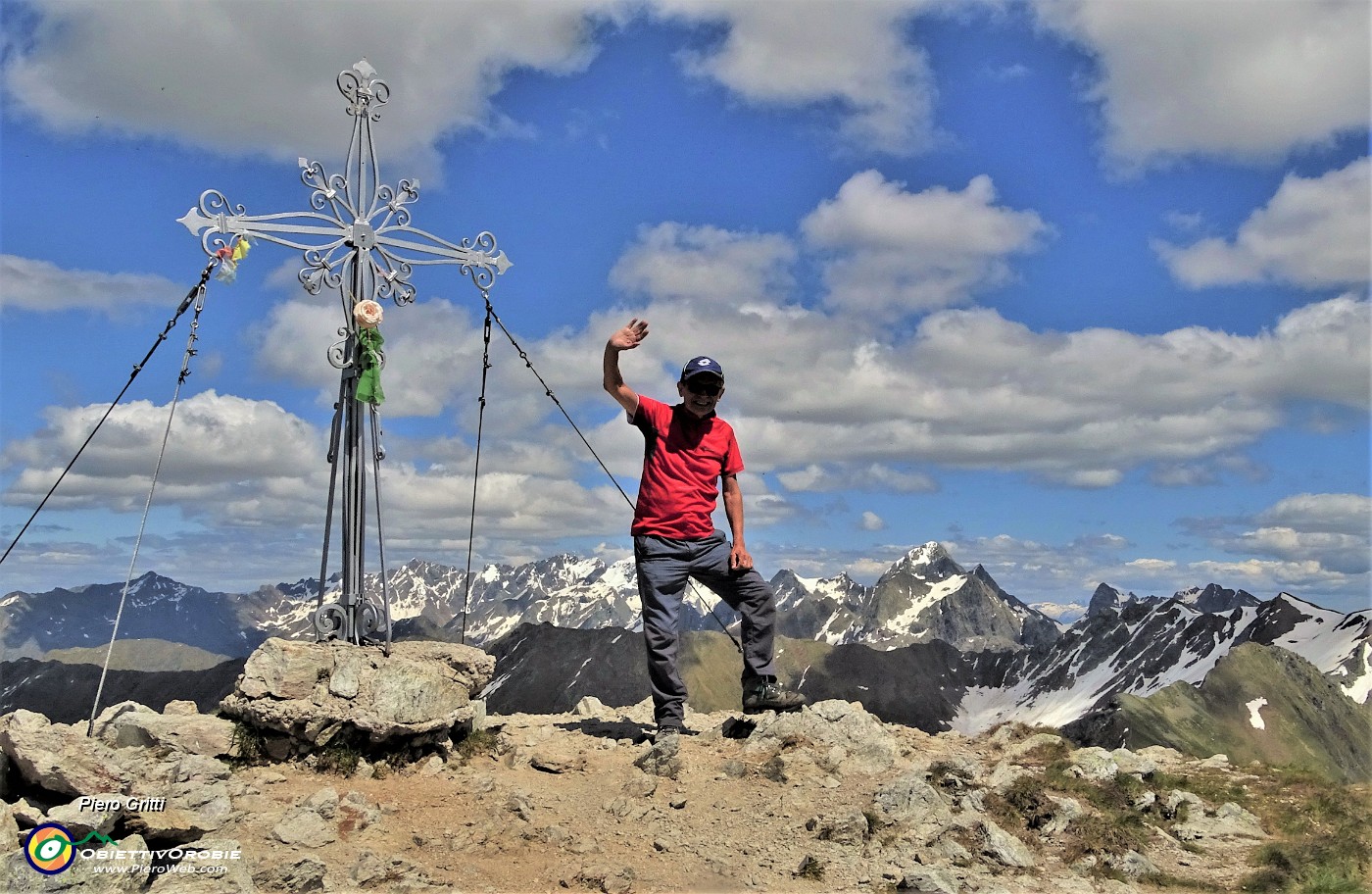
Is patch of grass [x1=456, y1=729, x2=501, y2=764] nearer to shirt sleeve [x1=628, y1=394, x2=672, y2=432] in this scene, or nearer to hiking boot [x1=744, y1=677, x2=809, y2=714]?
hiking boot [x1=744, y1=677, x2=809, y2=714]

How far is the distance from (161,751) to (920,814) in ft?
26.6

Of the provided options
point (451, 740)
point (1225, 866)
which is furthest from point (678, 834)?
point (1225, 866)

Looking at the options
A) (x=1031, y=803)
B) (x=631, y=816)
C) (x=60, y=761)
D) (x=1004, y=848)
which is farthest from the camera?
(x=1031, y=803)

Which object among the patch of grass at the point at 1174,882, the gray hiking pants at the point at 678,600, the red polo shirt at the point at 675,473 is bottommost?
the patch of grass at the point at 1174,882

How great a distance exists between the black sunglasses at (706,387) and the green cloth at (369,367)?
406 centimetres

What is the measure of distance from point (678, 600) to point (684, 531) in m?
0.89

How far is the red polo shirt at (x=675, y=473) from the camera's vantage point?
1321 cm

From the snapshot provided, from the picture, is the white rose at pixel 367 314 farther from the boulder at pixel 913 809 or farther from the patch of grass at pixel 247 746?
the boulder at pixel 913 809

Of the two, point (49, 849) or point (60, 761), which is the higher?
point (60, 761)

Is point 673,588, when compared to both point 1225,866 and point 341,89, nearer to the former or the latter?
point 1225,866

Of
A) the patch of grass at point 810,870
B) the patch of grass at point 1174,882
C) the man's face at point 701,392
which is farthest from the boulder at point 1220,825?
the man's face at point 701,392

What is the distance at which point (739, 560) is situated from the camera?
→ 1349 cm

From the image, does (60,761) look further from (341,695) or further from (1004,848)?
(1004,848)

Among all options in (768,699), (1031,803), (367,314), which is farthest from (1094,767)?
(367,314)
